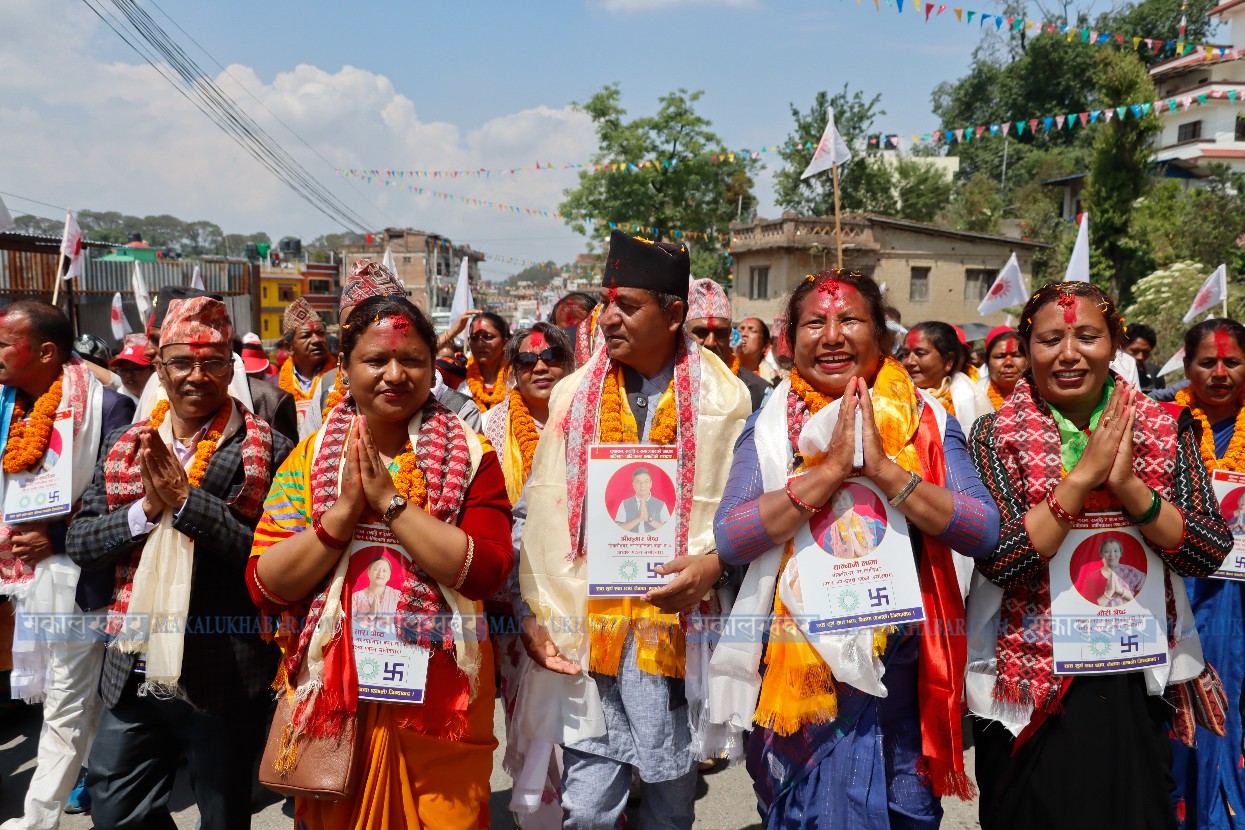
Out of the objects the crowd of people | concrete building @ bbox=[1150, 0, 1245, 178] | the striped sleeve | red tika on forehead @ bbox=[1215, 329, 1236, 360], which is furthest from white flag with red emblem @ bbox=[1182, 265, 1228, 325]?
concrete building @ bbox=[1150, 0, 1245, 178]

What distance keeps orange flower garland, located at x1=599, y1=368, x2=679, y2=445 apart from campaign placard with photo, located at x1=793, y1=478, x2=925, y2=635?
688mm

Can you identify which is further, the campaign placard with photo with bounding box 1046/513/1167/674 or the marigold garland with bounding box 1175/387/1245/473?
the marigold garland with bounding box 1175/387/1245/473

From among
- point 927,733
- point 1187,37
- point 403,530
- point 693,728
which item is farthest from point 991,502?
point 1187,37

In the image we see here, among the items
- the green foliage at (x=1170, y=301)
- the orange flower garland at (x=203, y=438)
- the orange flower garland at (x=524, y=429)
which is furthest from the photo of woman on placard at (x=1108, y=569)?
the green foliage at (x=1170, y=301)

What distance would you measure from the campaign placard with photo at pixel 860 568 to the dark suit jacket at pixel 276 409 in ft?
8.03

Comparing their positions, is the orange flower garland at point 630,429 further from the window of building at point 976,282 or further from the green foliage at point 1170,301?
the window of building at point 976,282

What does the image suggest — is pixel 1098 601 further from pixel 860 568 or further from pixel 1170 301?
pixel 1170 301

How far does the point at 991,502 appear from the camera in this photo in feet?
7.35

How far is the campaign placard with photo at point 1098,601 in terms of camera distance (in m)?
2.29

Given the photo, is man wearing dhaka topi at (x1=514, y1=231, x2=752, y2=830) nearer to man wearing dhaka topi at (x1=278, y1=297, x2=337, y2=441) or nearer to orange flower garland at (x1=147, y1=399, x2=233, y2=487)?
orange flower garland at (x1=147, y1=399, x2=233, y2=487)

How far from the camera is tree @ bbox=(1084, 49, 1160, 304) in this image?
2134 centimetres

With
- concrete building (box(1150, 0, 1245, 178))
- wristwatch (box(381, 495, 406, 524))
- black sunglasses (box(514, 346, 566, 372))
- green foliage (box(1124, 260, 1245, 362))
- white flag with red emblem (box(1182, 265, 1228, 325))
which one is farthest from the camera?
concrete building (box(1150, 0, 1245, 178))

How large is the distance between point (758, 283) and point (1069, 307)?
25910 mm

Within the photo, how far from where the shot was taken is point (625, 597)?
2.63 metres
